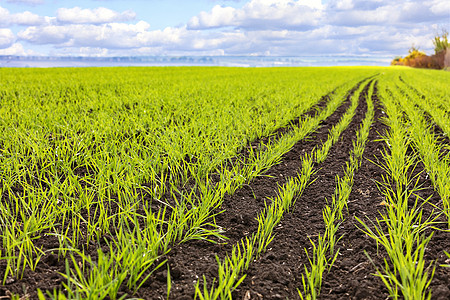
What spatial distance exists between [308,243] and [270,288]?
1.90 ft

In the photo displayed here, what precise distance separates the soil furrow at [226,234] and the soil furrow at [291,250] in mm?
216

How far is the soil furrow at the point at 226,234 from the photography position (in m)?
1.91

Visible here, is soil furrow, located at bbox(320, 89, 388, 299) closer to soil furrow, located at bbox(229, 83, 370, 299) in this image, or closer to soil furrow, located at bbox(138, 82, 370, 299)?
soil furrow, located at bbox(229, 83, 370, 299)

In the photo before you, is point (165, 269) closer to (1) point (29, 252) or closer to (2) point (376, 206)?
(1) point (29, 252)

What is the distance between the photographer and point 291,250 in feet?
7.50

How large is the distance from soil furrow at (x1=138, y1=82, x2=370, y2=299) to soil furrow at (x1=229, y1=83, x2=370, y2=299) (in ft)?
0.71

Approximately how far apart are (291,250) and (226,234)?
1.46 ft

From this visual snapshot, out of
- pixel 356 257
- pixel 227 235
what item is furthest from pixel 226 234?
pixel 356 257

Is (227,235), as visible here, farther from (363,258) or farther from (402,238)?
(402,238)

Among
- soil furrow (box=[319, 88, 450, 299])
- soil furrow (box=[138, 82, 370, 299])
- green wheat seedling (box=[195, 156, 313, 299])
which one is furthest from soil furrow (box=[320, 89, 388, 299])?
soil furrow (box=[138, 82, 370, 299])

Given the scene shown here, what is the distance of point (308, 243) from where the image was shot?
7.82 feet

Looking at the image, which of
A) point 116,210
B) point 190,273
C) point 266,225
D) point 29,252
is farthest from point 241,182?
point 29,252

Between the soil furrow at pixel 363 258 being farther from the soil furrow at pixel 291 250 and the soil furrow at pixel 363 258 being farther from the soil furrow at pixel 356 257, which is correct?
the soil furrow at pixel 291 250

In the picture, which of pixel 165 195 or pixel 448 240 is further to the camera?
pixel 165 195
